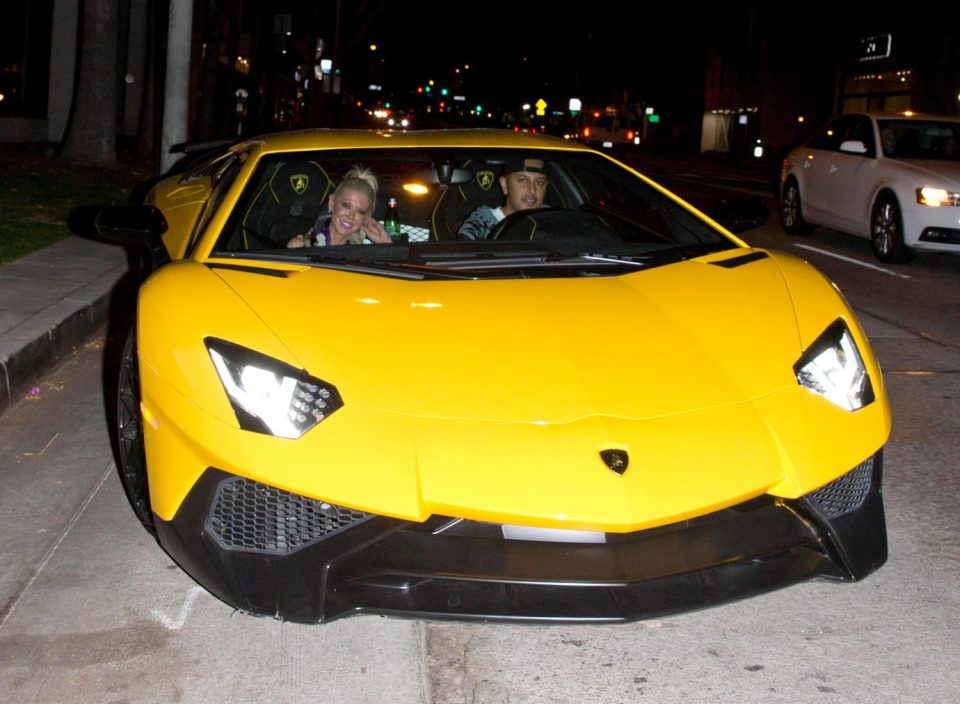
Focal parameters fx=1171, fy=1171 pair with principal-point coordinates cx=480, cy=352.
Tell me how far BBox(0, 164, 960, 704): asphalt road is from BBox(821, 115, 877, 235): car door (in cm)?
876

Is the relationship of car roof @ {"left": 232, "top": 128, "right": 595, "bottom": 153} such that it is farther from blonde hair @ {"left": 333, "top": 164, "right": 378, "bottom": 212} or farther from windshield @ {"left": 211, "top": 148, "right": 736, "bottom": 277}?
blonde hair @ {"left": 333, "top": 164, "right": 378, "bottom": 212}

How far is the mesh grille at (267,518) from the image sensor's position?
114 inches

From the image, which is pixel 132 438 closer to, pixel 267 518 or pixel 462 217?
pixel 267 518

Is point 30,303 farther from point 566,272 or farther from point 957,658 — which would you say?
point 957,658

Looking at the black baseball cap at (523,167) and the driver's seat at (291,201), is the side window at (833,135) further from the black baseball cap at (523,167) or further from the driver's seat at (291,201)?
the driver's seat at (291,201)

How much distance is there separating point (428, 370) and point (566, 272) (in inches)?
40.5

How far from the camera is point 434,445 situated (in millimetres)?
2908

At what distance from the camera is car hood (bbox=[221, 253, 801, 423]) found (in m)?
3.09

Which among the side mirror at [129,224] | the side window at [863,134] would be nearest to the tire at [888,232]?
the side window at [863,134]

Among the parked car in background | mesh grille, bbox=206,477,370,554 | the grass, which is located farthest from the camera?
the parked car in background

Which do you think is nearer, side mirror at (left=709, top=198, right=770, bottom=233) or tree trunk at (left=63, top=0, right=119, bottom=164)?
side mirror at (left=709, top=198, right=770, bottom=233)

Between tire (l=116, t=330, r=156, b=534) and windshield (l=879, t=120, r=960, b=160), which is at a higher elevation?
windshield (l=879, t=120, r=960, b=160)

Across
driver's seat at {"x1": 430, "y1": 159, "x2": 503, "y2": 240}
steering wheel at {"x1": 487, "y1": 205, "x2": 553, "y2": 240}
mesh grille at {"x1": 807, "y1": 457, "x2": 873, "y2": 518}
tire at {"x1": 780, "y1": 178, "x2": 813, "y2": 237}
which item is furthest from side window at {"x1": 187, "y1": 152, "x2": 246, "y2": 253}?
tire at {"x1": 780, "y1": 178, "x2": 813, "y2": 237}

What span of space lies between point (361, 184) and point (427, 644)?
7.18 feet
